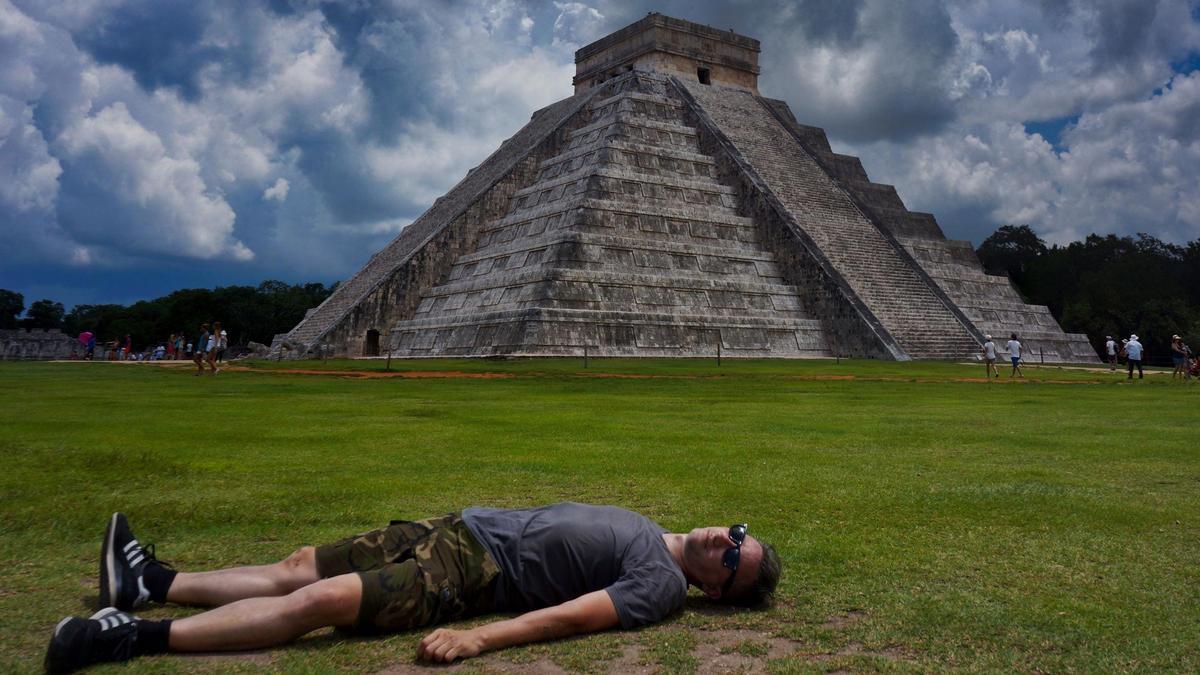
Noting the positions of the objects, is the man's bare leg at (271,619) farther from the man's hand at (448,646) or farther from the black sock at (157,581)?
the black sock at (157,581)

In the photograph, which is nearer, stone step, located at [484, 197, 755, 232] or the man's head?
the man's head

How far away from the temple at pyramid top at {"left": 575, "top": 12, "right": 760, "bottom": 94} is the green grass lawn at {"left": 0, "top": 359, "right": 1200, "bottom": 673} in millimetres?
35162

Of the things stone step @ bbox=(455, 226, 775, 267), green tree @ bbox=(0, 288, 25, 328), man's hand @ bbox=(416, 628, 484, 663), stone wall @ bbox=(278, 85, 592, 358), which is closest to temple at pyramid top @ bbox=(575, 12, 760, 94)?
stone wall @ bbox=(278, 85, 592, 358)

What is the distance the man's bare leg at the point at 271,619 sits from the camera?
3.80m

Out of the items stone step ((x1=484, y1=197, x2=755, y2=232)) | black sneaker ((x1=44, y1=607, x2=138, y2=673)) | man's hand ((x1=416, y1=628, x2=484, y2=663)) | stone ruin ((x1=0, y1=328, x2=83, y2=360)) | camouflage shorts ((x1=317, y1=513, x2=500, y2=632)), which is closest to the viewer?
black sneaker ((x1=44, y1=607, x2=138, y2=673))

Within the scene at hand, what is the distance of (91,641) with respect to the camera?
3.54m

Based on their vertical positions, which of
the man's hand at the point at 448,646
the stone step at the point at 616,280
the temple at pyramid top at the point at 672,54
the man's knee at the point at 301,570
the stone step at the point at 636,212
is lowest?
the man's hand at the point at 448,646

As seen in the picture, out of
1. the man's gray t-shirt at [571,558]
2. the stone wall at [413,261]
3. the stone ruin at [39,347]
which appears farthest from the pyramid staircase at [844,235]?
the stone ruin at [39,347]

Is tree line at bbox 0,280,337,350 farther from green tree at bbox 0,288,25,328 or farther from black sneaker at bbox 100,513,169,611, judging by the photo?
black sneaker at bbox 100,513,169,611

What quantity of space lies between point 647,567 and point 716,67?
154 ft

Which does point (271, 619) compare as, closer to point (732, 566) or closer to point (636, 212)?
point (732, 566)

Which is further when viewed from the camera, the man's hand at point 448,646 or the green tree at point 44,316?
the green tree at point 44,316

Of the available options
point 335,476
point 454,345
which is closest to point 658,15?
point 454,345

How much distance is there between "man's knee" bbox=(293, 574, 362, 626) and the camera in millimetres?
3914
